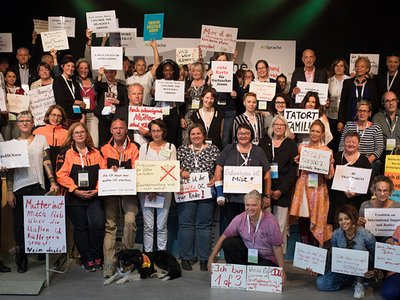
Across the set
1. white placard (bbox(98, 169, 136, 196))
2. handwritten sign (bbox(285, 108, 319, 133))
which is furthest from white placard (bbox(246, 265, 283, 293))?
handwritten sign (bbox(285, 108, 319, 133))

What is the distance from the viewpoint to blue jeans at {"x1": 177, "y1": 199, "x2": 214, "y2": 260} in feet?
21.0

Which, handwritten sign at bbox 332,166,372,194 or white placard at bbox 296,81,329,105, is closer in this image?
handwritten sign at bbox 332,166,372,194

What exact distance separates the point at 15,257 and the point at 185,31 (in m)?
4.84

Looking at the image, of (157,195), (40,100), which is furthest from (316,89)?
(40,100)

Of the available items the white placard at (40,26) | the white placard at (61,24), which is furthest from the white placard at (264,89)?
the white placard at (40,26)

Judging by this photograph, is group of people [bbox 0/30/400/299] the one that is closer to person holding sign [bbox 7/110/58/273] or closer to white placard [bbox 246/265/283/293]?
person holding sign [bbox 7/110/58/273]

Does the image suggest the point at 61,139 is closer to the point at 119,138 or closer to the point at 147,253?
the point at 119,138

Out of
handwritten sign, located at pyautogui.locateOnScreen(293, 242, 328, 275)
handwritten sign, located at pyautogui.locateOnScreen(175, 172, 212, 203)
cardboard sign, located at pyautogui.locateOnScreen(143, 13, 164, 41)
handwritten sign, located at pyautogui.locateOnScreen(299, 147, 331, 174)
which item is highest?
cardboard sign, located at pyautogui.locateOnScreen(143, 13, 164, 41)

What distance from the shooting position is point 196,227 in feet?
21.2

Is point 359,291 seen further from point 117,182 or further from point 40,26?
point 40,26

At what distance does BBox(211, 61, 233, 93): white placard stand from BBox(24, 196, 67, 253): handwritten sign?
2.49m

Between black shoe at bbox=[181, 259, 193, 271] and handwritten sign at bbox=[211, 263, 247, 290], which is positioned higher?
handwritten sign at bbox=[211, 263, 247, 290]

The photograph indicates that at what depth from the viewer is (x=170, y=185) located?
20.5 feet

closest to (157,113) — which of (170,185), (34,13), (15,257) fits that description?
(170,185)
